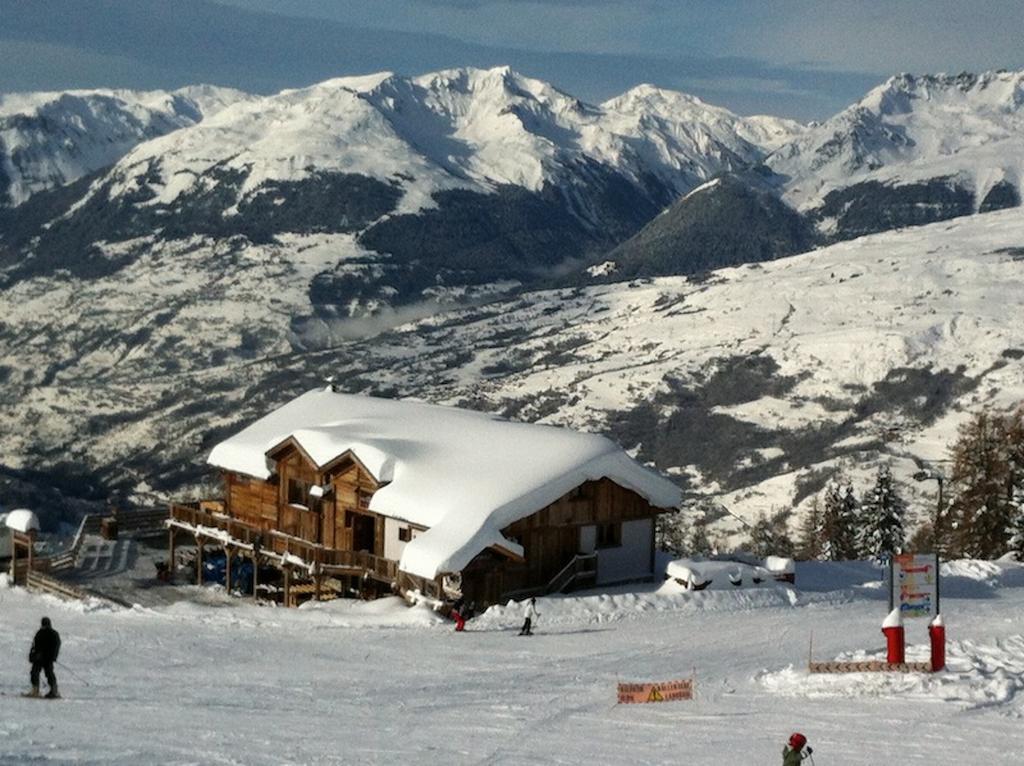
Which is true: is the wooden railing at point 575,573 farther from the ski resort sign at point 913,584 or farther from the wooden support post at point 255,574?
the ski resort sign at point 913,584

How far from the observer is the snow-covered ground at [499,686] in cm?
2352

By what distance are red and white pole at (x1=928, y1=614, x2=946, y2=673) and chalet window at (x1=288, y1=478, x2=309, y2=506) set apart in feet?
94.3

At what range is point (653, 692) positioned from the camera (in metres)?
28.5

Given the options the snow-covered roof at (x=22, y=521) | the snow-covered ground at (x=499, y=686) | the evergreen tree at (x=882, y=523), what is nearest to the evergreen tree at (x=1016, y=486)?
the evergreen tree at (x=882, y=523)

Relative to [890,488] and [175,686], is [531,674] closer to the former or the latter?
[175,686]

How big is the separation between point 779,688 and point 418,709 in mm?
8118

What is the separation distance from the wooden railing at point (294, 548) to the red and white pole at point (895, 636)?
19085mm

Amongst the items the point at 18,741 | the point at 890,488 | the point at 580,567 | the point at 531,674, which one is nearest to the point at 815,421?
the point at 890,488

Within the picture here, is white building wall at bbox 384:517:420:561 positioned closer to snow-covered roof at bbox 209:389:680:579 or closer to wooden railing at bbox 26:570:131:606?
snow-covered roof at bbox 209:389:680:579

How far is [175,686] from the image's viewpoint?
29.1 m

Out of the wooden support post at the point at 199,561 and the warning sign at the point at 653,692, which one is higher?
the wooden support post at the point at 199,561

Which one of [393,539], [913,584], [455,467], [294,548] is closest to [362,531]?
[393,539]

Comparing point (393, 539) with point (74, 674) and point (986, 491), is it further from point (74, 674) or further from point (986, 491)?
point (986, 491)

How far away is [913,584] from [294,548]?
23.6 m
